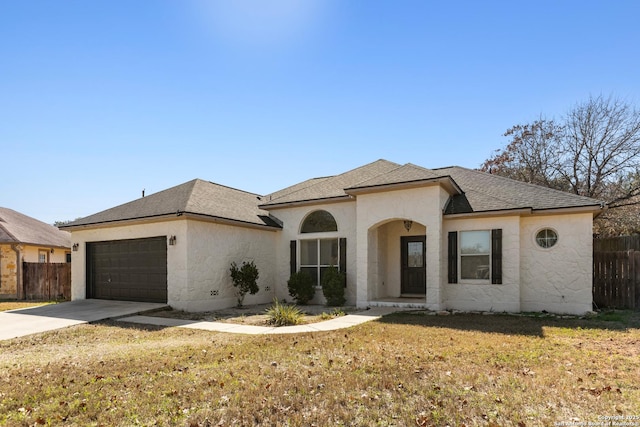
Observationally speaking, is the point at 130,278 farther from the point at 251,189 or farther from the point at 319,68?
the point at 319,68

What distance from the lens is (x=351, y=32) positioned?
12.0 metres

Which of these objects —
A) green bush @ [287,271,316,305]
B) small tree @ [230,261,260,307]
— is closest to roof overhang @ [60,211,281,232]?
small tree @ [230,261,260,307]

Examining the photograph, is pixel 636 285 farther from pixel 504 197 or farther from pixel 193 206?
pixel 193 206

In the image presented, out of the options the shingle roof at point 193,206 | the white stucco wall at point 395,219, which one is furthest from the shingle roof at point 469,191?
the shingle roof at point 193,206

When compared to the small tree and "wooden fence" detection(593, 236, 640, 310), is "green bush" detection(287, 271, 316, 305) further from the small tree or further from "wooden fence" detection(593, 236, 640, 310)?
"wooden fence" detection(593, 236, 640, 310)

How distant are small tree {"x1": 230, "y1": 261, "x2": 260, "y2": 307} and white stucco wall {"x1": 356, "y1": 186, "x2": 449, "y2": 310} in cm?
390

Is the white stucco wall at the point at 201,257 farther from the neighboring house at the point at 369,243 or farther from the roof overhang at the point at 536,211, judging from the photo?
the roof overhang at the point at 536,211

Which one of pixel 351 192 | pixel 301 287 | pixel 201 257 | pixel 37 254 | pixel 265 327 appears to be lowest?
pixel 265 327

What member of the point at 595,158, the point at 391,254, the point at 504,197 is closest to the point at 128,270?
the point at 391,254

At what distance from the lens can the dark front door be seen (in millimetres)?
14281

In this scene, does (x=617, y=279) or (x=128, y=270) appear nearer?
(x=617, y=279)

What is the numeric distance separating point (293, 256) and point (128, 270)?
6.40m

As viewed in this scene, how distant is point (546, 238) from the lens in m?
11.8

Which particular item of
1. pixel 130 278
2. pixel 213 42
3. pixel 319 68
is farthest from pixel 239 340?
pixel 319 68
